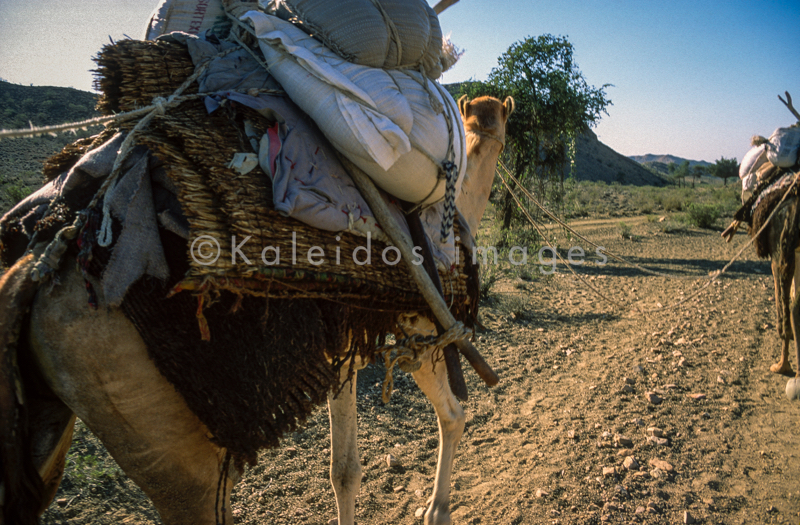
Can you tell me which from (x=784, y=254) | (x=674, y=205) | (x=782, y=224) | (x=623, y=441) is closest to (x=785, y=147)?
(x=782, y=224)

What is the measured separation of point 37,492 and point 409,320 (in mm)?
1543

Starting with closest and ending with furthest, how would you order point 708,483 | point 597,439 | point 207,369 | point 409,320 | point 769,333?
point 207,369
point 409,320
point 708,483
point 597,439
point 769,333

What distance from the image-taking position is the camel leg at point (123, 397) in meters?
1.43

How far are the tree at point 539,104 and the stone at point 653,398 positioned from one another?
581 centimetres

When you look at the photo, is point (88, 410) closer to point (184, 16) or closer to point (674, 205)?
point (184, 16)

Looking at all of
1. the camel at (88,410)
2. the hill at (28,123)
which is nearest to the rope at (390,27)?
the camel at (88,410)

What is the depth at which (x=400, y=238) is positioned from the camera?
6.56ft

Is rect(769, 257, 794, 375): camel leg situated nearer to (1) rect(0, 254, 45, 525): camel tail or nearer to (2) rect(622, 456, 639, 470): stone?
(2) rect(622, 456, 639, 470): stone

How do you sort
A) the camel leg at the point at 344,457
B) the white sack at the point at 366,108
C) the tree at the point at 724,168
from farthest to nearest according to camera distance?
the tree at the point at 724,168 → the camel leg at the point at 344,457 → the white sack at the point at 366,108

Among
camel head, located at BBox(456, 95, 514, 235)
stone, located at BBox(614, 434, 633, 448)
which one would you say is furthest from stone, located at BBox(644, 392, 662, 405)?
camel head, located at BBox(456, 95, 514, 235)

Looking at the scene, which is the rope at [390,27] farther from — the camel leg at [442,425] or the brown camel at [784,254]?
the brown camel at [784,254]

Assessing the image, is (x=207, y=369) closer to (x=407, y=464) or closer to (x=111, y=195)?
(x=111, y=195)

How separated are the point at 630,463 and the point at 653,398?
3.84 ft

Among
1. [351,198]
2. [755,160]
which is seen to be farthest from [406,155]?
[755,160]
